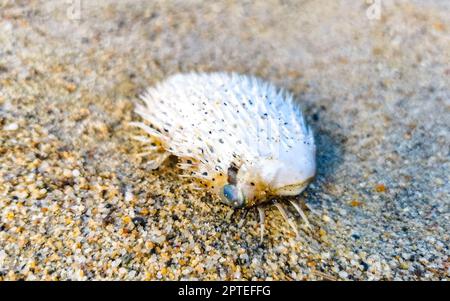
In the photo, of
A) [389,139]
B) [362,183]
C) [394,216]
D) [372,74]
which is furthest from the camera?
[372,74]

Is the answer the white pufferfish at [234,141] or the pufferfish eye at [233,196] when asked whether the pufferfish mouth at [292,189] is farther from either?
the pufferfish eye at [233,196]

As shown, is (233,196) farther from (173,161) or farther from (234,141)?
(173,161)

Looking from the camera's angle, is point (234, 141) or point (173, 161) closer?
point (234, 141)

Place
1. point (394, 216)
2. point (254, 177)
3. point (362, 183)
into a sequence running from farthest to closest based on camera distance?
point (362, 183)
point (394, 216)
point (254, 177)

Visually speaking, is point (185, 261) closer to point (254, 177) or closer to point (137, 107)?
point (254, 177)

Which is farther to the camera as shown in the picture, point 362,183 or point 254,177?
point 362,183

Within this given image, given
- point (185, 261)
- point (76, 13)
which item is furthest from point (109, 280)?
point (76, 13)

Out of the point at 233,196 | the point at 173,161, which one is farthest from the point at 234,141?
the point at 173,161
